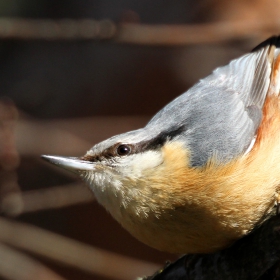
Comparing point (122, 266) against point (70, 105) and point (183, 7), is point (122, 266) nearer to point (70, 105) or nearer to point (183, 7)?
point (70, 105)

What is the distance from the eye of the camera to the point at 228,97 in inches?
117

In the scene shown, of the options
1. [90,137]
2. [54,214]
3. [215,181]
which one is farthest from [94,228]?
[215,181]

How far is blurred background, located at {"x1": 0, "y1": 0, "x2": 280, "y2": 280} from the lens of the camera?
3.96 metres

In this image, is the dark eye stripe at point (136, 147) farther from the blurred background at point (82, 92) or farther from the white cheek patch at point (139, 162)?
the blurred background at point (82, 92)

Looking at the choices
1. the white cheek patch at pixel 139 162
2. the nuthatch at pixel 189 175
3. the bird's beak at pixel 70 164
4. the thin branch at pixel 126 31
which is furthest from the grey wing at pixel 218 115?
the thin branch at pixel 126 31

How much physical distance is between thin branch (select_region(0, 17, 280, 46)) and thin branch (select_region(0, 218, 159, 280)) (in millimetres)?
1440

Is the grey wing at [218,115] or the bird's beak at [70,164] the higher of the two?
the grey wing at [218,115]

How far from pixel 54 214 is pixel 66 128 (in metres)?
0.96

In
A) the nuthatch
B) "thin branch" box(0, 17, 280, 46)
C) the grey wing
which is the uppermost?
"thin branch" box(0, 17, 280, 46)

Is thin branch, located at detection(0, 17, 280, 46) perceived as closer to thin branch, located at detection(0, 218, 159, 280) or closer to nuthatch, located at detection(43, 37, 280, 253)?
nuthatch, located at detection(43, 37, 280, 253)

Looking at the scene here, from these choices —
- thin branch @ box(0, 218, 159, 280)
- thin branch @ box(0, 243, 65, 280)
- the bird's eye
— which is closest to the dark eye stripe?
the bird's eye

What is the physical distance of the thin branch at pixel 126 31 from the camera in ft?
12.4

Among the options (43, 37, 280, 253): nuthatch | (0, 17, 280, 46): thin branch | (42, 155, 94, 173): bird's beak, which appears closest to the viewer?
(43, 37, 280, 253): nuthatch

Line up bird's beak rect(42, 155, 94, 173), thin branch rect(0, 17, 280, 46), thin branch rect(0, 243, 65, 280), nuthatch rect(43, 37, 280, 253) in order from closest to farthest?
nuthatch rect(43, 37, 280, 253)
bird's beak rect(42, 155, 94, 173)
thin branch rect(0, 17, 280, 46)
thin branch rect(0, 243, 65, 280)
